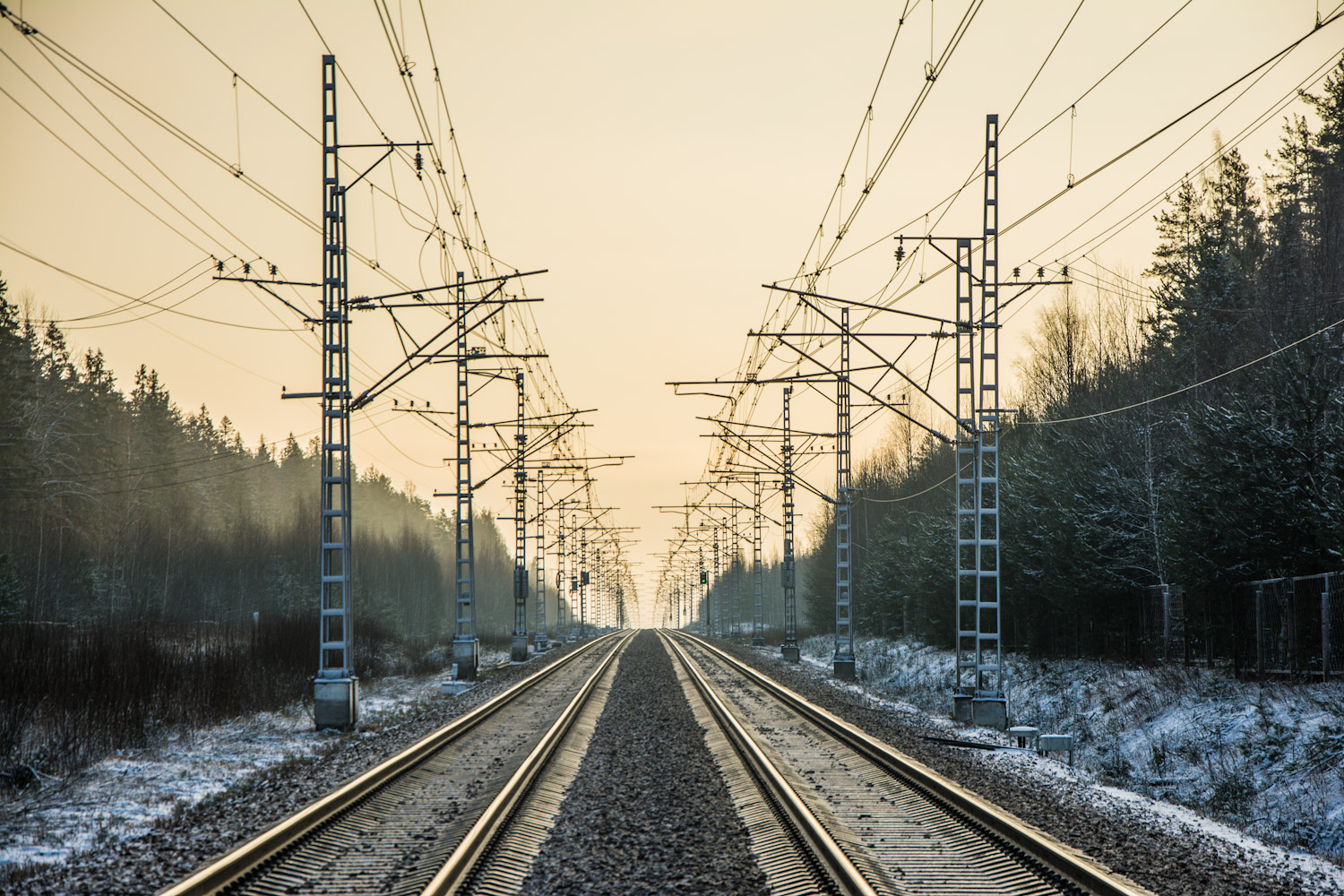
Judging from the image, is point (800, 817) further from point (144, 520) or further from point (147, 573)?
point (144, 520)

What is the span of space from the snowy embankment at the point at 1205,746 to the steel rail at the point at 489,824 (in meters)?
6.60

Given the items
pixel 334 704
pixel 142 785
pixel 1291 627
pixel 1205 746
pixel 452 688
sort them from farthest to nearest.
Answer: pixel 452 688 < pixel 334 704 < pixel 1291 627 < pixel 1205 746 < pixel 142 785

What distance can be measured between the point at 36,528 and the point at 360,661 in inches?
1289

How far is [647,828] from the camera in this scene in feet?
32.1

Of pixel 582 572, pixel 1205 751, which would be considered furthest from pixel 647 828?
pixel 582 572

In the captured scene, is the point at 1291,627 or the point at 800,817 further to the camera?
the point at 1291,627

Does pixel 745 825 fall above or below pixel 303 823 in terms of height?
below

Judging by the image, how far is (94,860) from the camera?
28.7 feet

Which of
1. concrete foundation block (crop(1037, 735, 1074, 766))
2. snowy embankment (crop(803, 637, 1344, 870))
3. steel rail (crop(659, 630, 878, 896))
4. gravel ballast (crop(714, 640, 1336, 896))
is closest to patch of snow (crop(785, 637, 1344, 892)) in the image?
snowy embankment (crop(803, 637, 1344, 870))

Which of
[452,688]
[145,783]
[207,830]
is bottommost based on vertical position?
[452,688]

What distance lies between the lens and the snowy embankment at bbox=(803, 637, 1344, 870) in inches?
479

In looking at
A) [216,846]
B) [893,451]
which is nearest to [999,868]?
[216,846]

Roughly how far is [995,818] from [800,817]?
1767 mm

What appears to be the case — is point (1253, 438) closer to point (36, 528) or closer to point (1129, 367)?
point (1129, 367)
